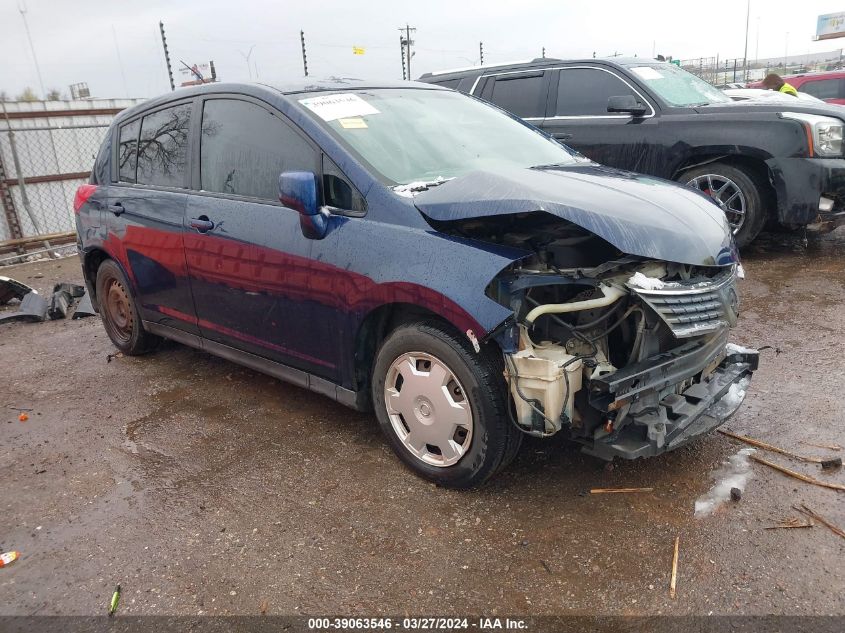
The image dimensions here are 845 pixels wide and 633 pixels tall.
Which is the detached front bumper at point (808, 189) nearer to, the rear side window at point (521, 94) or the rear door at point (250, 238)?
the rear side window at point (521, 94)

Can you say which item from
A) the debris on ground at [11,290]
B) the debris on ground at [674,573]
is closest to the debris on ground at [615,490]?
the debris on ground at [674,573]

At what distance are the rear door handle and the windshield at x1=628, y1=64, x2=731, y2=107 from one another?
16.4 ft

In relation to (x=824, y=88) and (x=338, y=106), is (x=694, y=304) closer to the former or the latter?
(x=338, y=106)

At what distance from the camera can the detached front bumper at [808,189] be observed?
19.3 ft

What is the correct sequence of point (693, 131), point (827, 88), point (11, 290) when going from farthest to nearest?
point (827, 88) < point (11, 290) < point (693, 131)

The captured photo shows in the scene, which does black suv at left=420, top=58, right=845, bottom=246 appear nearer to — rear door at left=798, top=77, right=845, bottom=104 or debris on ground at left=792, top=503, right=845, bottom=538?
debris on ground at left=792, top=503, right=845, bottom=538

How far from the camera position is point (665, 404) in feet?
9.04

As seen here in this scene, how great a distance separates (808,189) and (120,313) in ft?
19.6

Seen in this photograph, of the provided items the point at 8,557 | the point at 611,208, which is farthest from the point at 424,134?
the point at 8,557

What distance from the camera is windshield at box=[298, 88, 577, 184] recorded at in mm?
3176

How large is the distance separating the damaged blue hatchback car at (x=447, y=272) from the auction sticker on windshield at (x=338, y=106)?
1 cm

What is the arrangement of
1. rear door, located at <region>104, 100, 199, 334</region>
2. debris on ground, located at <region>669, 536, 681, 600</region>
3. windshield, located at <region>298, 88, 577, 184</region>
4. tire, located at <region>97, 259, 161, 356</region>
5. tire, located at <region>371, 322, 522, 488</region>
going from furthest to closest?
tire, located at <region>97, 259, 161, 356</region>
rear door, located at <region>104, 100, 199, 334</region>
windshield, located at <region>298, 88, 577, 184</region>
tire, located at <region>371, 322, 522, 488</region>
debris on ground, located at <region>669, 536, 681, 600</region>

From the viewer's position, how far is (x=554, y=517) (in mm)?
2750

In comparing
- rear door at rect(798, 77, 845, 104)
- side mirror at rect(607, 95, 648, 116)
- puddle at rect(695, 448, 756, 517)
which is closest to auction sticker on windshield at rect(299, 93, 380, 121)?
puddle at rect(695, 448, 756, 517)
